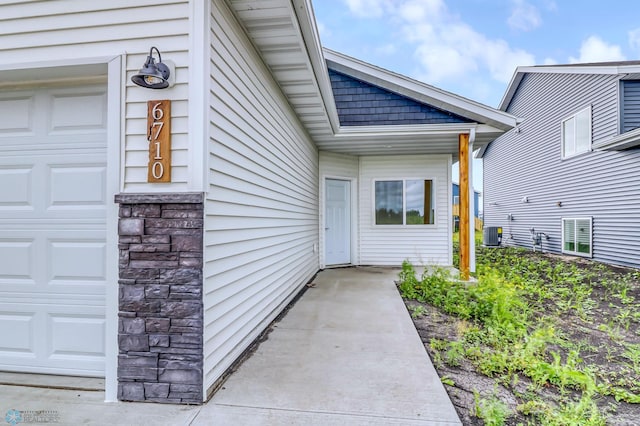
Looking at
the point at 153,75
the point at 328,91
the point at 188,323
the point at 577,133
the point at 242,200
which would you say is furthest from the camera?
the point at 577,133

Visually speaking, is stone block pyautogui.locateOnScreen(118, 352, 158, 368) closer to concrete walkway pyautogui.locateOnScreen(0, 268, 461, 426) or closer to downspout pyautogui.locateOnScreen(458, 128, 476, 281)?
concrete walkway pyautogui.locateOnScreen(0, 268, 461, 426)

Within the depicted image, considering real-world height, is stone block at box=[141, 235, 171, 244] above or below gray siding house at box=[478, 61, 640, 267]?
below

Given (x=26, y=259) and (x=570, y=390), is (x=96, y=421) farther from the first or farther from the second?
(x=570, y=390)

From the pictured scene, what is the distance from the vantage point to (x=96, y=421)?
1.93 meters

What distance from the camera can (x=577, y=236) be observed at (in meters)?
8.98

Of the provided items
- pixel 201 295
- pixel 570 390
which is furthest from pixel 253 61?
pixel 570 390

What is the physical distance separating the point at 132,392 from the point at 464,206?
5.32 meters

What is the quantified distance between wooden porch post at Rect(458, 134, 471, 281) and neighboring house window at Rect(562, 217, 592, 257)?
15.0 ft

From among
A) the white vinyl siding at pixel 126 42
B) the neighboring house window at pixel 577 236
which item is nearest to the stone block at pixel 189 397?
the white vinyl siding at pixel 126 42

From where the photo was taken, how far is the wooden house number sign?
2.11 metres

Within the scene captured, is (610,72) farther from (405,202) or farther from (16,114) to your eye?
(16,114)

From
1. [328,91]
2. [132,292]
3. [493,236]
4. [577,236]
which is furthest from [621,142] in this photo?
[132,292]

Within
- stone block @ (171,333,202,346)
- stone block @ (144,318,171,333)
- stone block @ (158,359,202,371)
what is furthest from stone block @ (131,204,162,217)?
stone block @ (158,359,202,371)

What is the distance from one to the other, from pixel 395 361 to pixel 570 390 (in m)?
1.18
